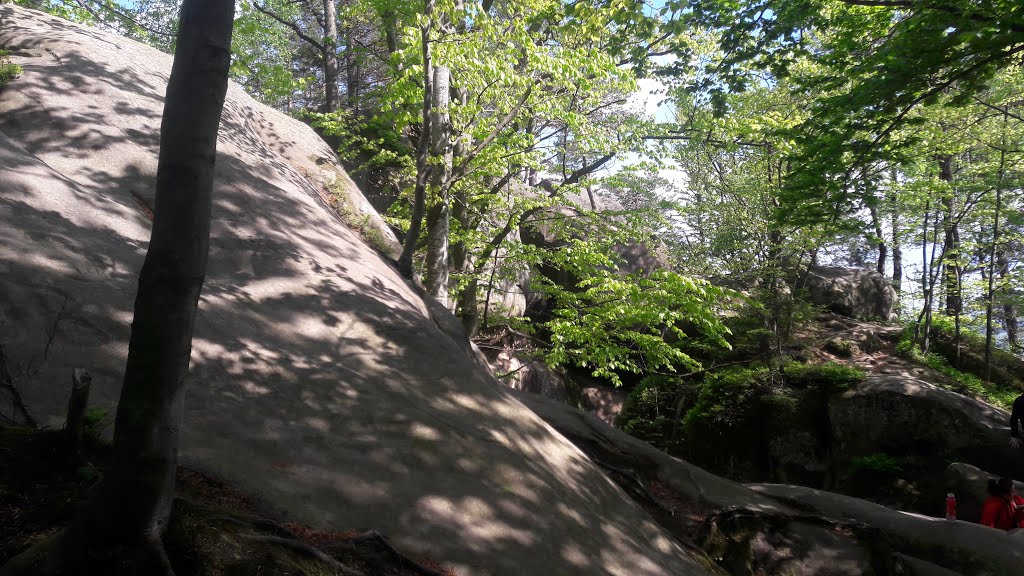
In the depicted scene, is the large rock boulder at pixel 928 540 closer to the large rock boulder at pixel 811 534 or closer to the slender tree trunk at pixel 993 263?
the large rock boulder at pixel 811 534

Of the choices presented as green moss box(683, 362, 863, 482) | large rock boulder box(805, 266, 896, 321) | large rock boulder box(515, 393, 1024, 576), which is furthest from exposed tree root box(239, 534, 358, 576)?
large rock boulder box(805, 266, 896, 321)

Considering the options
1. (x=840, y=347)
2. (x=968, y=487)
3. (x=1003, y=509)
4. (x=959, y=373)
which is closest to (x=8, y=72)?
(x=1003, y=509)

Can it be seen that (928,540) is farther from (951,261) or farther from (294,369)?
(951,261)

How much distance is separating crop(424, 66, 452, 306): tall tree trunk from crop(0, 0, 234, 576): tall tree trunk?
8.21 metres

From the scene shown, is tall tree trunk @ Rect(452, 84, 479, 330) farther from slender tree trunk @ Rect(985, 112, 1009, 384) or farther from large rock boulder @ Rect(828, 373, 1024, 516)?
slender tree trunk @ Rect(985, 112, 1009, 384)

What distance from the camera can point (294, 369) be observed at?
5.16 metres

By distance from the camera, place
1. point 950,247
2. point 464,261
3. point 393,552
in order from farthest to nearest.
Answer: point 950,247, point 464,261, point 393,552

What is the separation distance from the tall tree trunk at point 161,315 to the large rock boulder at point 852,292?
72.6ft

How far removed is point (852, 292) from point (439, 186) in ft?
57.4

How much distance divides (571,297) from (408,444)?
7.68m

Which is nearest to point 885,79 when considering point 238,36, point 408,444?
point 408,444

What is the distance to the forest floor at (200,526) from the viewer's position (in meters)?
2.61

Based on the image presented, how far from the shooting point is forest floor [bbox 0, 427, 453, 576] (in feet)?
8.57

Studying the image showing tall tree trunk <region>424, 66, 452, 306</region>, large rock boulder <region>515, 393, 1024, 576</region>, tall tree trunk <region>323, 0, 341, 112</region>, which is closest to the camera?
large rock boulder <region>515, 393, 1024, 576</region>
